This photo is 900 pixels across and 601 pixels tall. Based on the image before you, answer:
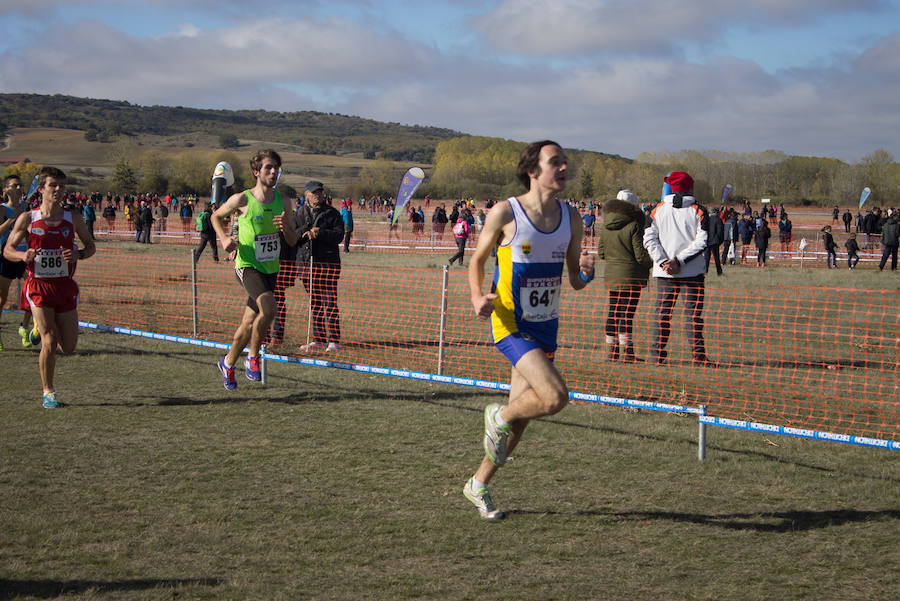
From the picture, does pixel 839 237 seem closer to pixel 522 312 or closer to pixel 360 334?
pixel 360 334

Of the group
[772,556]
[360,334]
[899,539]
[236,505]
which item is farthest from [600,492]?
[360,334]

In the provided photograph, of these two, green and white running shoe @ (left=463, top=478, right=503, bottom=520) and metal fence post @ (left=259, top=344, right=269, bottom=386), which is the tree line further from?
green and white running shoe @ (left=463, top=478, right=503, bottom=520)

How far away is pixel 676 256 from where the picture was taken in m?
8.38

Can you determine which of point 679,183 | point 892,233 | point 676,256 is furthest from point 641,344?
point 892,233

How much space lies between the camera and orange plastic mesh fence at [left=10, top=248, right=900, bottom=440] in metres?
7.46

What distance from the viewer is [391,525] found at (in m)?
4.43

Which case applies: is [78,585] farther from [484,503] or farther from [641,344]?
[641,344]

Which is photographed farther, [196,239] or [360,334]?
[196,239]

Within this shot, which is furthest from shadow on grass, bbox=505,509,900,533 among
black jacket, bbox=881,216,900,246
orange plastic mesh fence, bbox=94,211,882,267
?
orange plastic mesh fence, bbox=94,211,882,267

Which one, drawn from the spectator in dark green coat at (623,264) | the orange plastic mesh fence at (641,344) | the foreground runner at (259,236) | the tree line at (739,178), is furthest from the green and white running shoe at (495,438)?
the tree line at (739,178)

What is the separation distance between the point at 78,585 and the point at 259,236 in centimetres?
396

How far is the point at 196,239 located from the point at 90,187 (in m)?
68.9

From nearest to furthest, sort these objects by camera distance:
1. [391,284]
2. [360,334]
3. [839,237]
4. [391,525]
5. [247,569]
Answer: [247,569] < [391,525] < [360,334] < [391,284] < [839,237]

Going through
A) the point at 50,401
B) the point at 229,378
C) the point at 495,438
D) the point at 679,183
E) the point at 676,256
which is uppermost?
the point at 679,183
